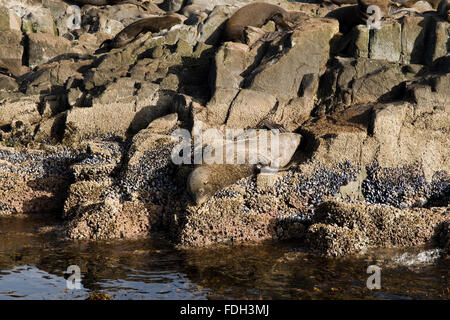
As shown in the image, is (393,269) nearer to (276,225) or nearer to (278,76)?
(276,225)

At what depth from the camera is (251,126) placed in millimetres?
11633

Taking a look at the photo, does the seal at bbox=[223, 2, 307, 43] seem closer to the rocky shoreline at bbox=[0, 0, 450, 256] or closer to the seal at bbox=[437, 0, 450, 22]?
the rocky shoreline at bbox=[0, 0, 450, 256]

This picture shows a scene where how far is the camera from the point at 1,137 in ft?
42.9

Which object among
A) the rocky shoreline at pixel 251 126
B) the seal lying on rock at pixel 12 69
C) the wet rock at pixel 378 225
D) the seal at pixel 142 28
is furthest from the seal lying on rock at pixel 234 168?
the seal lying on rock at pixel 12 69

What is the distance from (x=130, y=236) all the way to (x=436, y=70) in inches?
266

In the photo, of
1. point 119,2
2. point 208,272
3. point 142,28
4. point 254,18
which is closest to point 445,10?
point 254,18

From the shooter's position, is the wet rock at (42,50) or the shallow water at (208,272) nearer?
the shallow water at (208,272)

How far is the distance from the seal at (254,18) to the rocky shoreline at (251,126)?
0.49 m

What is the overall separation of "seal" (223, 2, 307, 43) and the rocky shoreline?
49cm

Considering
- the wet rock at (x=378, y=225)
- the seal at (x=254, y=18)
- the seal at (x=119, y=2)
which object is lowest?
the wet rock at (x=378, y=225)

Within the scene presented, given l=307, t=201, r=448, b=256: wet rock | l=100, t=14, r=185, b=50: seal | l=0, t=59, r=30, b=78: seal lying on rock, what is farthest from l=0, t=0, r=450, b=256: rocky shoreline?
l=100, t=14, r=185, b=50: seal

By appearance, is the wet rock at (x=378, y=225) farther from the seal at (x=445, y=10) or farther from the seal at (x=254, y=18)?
the seal at (x=254, y=18)

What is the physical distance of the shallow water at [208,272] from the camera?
7.52m
